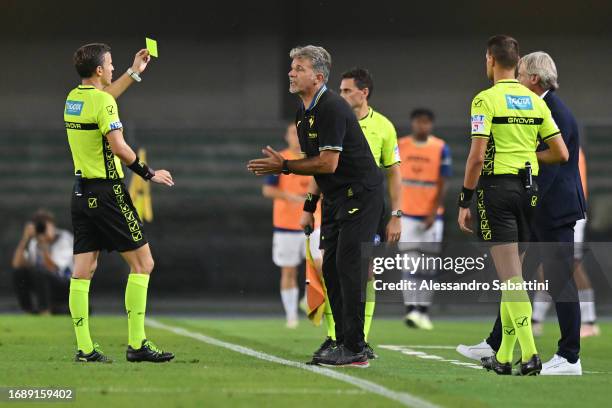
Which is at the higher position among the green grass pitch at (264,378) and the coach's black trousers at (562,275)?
the coach's black trousers at (562,275)

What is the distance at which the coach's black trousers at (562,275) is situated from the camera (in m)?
9.49

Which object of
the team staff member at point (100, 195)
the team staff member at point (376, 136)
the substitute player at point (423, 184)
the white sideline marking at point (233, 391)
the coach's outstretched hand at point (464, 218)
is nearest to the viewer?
the white sideline marking at point (233, 391)

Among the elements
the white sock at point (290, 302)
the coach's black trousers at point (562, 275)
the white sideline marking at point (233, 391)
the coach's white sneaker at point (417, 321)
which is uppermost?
the coach's black trousers at point (562, 275)

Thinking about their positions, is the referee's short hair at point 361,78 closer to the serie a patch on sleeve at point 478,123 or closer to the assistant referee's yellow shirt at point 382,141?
the assistant referee's yellow shirt at point 382,141

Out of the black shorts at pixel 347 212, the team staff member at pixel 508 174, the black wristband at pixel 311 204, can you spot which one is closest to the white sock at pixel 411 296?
the black wristband at pixel 311 204

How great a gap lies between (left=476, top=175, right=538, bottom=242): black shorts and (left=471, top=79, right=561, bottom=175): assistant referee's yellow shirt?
0.26 ft

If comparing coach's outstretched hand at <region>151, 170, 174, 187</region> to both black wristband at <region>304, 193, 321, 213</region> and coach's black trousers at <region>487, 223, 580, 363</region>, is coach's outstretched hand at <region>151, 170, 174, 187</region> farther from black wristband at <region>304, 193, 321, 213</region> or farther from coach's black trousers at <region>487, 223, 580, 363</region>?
coach's black trousers at <region>487, 223, 580, 363</region>

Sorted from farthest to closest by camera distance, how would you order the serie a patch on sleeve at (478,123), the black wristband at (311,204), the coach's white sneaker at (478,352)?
the coach's white sneaker at (478,352) → the black wristband at (311,204) → the serie a patch on sleeve at (478,123)

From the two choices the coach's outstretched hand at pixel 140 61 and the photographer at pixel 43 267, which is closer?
the coach's outstretched hand at pixel 140 61

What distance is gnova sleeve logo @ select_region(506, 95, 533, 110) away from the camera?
9.13m

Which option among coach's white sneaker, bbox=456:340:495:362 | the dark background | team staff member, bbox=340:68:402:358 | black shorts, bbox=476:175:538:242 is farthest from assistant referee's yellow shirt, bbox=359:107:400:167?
the dark background

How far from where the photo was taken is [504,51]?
9.21 m

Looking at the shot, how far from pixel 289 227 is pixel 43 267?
3796 mm

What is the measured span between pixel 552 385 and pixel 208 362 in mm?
2584
